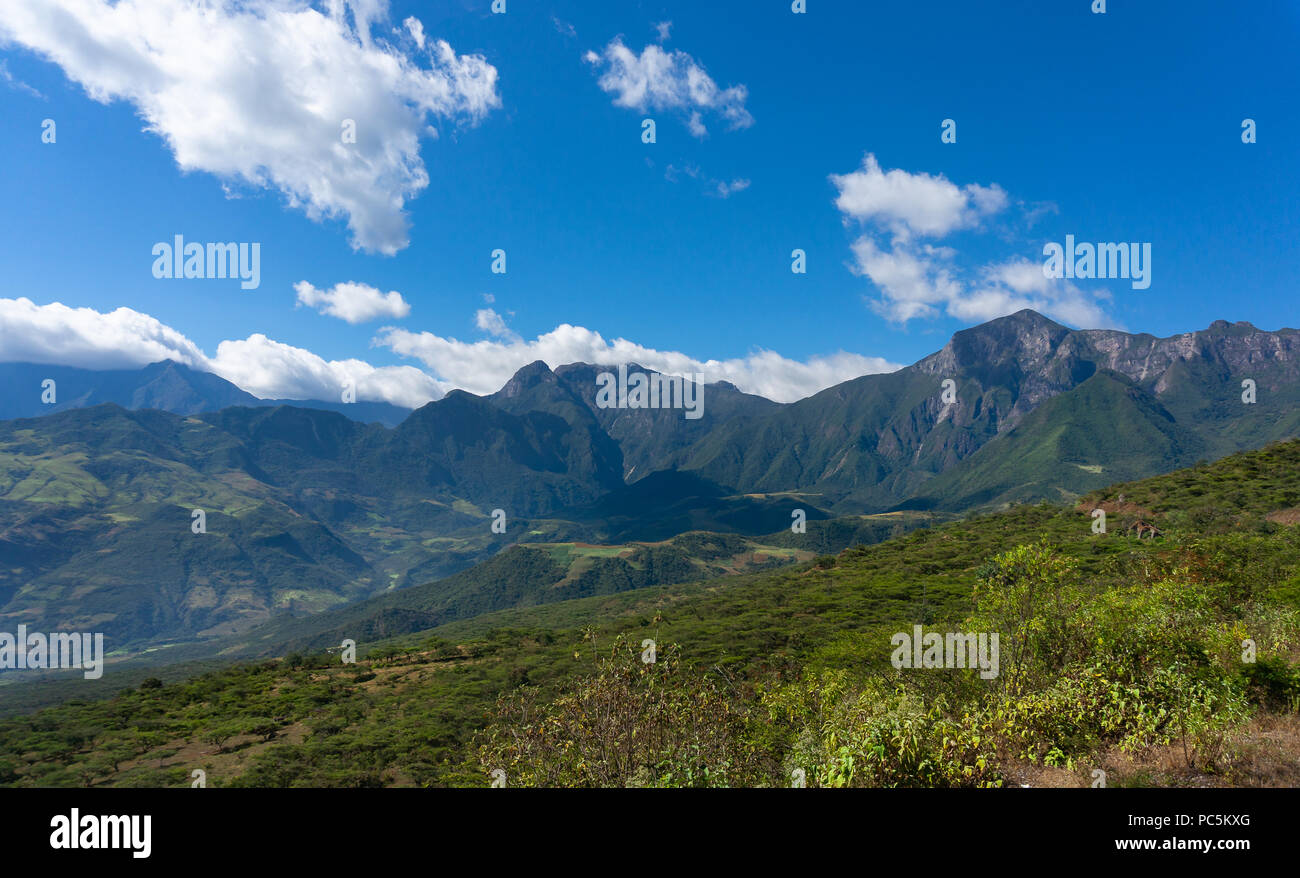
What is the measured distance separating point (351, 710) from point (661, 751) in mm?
44073

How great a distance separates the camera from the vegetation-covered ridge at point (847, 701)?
29.6 feet

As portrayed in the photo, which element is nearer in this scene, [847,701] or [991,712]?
[991,712]

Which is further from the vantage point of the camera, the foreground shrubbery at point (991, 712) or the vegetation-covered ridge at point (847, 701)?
the vegetation-covered ridge at point (847, 701)

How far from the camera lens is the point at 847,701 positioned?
541 inches

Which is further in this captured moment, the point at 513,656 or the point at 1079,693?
the point at 513,656

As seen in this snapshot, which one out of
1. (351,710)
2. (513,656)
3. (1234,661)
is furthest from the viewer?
(513,656)

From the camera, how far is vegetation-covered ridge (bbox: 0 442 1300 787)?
901 cm

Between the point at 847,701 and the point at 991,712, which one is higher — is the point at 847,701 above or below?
below

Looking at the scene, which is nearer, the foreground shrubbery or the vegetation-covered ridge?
the foreground shrubbery
